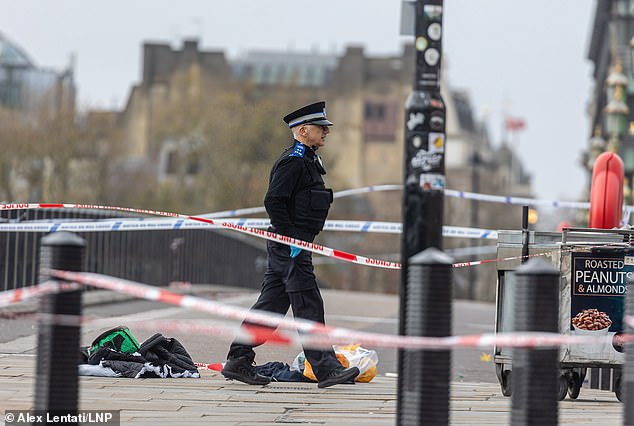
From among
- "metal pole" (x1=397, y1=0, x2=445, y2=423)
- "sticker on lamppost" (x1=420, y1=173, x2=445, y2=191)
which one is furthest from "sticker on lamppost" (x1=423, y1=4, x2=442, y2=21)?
"sticker on lamppost" (x1=420, y1=173, x2=445, y2=191)

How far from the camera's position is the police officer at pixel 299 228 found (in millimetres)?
10094

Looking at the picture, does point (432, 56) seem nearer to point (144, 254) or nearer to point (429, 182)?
point (429, 182)

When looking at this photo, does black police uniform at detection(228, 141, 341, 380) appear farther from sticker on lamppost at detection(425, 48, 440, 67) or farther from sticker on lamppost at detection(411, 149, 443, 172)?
sticker on lamppost at detection(425, 48, 440, 67)

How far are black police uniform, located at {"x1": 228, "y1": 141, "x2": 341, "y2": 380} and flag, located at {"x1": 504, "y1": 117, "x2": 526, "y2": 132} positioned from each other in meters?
142

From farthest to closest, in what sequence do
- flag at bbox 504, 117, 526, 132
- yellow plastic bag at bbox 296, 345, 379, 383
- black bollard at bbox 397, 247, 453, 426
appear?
flag at bbox 504, 117, 526, 132 < yellow plastic bag at bbox 296, 345, 379, 383 < black bollard at bbox 397, 247, 453, 426

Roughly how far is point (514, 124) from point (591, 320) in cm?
14368

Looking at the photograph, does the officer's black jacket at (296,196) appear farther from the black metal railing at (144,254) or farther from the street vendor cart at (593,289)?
the black metal railing at (144,254)

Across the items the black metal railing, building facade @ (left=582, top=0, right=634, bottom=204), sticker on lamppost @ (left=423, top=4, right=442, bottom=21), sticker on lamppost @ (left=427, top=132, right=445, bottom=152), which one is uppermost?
building facade @ (left=582, top=0, right=634, bottom=204)

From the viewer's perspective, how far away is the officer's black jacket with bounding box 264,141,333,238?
1008cm

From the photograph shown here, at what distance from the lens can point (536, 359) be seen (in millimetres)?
6105

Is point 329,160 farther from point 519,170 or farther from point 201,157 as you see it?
point 519,170

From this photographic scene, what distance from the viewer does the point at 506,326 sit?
394 inches

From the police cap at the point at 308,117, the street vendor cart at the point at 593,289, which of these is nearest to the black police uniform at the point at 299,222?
the police cap at the point at 308,117

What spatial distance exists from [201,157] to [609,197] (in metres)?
68.4
